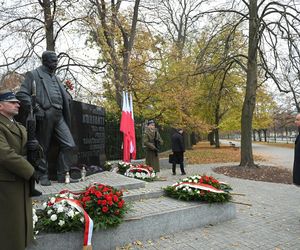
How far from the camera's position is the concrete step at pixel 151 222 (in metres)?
4.34

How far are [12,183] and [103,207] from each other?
178cm

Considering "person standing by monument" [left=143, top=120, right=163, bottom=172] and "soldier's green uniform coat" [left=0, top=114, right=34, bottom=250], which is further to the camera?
"person standing by monument" [left=143, top=120, right=163, bottom=172]

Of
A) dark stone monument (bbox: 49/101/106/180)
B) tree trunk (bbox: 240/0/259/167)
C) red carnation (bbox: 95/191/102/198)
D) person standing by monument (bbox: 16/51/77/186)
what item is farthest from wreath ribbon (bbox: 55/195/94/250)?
tree trunk (bbox: 240/0/259/167)

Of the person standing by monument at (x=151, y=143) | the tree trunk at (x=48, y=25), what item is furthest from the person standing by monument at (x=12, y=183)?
the tree trunk at (x=48, y=25)

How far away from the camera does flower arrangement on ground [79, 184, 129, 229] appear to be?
461 cm

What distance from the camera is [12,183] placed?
325 cm

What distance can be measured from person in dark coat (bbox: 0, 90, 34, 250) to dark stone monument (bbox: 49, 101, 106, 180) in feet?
11.9

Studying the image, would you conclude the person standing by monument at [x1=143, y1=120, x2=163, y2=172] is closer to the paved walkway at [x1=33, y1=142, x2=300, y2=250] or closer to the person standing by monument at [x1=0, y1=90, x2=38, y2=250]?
the paved walkway at [x1=33, y1=142, x2=300, y2=250]

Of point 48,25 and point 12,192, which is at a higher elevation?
point 48,25

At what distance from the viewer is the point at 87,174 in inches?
312

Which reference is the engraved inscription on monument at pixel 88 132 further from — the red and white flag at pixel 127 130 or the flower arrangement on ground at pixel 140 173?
the red and white flag at pixel 127 130

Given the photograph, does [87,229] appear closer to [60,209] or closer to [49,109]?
[60,209]

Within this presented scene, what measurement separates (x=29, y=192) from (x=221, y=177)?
32.1 ft

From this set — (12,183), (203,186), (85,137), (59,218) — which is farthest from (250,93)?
(12,183)
